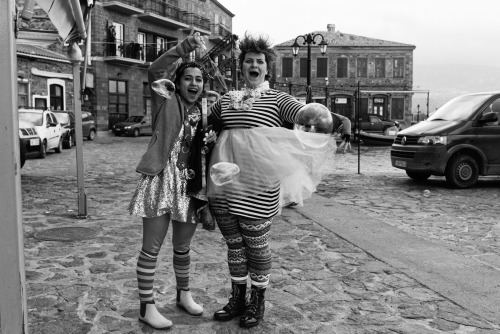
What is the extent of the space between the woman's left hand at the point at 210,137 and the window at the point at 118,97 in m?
34.1

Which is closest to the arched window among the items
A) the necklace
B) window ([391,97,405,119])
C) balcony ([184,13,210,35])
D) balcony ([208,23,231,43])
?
balcony ([184,13,210,35])

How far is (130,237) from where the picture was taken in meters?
6.09

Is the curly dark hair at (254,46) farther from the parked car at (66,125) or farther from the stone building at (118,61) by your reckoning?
the stone building at (118,61)

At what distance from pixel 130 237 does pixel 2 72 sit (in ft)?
14.0

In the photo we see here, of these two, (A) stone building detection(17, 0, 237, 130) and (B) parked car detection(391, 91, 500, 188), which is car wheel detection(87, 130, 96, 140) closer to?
(A) stone building detection(17, 0, 237, 130)

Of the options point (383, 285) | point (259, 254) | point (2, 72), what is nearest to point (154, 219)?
point (259, 254)

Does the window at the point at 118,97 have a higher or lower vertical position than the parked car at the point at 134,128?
higher

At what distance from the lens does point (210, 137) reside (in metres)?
3.60

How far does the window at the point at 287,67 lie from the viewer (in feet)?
173

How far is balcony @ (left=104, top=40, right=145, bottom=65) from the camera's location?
1388 inches

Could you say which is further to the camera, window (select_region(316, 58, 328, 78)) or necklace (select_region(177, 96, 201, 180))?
window (select_region(316, 58, 328, 78))

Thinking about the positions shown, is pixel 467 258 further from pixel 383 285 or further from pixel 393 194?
pixel 393 194

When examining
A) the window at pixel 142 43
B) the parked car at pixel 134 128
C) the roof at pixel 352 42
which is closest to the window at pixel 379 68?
the roof at pixel 352 42

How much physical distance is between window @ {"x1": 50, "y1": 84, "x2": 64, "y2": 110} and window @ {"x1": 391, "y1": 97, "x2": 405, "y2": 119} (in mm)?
31831
